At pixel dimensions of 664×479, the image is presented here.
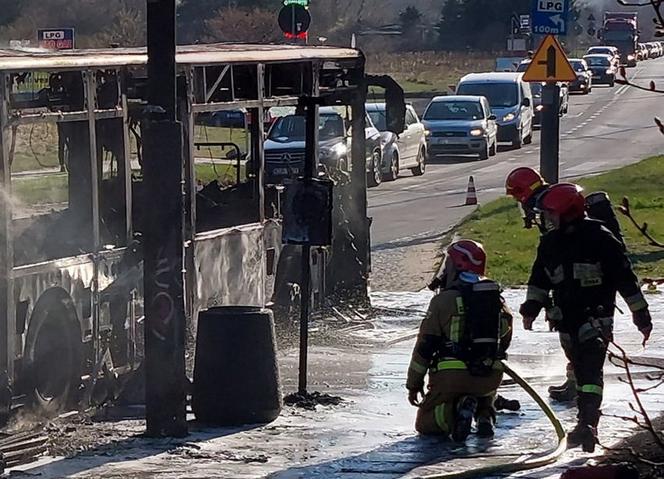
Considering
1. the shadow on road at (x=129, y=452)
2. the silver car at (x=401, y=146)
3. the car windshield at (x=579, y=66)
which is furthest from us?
the car windshield at (x=579, y=66)

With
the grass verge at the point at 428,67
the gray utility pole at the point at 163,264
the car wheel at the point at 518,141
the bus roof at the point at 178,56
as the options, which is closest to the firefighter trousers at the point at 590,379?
the gray utility pole at the point at 163,264

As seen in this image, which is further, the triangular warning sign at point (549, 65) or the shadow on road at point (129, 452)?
the triangular warning sign at point (549, 65)

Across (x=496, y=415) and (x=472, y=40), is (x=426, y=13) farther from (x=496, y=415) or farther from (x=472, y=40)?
(x=496, y=415)

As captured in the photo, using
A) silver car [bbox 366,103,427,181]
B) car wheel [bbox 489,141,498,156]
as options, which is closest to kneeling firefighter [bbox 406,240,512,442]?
silver car [bbox 366,103,427,181]

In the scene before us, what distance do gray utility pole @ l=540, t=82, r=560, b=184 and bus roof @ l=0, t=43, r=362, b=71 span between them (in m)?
3.08

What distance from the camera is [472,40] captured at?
87.8m

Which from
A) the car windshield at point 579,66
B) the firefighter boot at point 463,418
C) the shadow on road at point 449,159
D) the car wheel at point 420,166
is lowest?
the shadow on road at point 449,159

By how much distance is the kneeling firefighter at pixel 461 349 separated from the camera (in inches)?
348

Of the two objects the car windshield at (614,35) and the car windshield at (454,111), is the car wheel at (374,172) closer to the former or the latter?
the car windshield at (454,111)

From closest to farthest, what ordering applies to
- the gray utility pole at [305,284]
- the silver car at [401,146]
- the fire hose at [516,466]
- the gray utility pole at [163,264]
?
the fire hose at [516,466]
the gray utility pole at [163,264]
the gray utility pole at [305,284]
the silver car at [401,146]

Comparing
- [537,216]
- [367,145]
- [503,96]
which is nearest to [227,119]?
[537,216]

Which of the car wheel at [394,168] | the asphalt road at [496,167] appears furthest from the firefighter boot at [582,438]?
Result: the car wheel at [394,168]

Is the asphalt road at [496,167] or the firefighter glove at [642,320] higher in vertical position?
the firefighter glove at [642,320]

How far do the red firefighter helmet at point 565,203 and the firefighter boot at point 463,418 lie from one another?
4.07 feet
